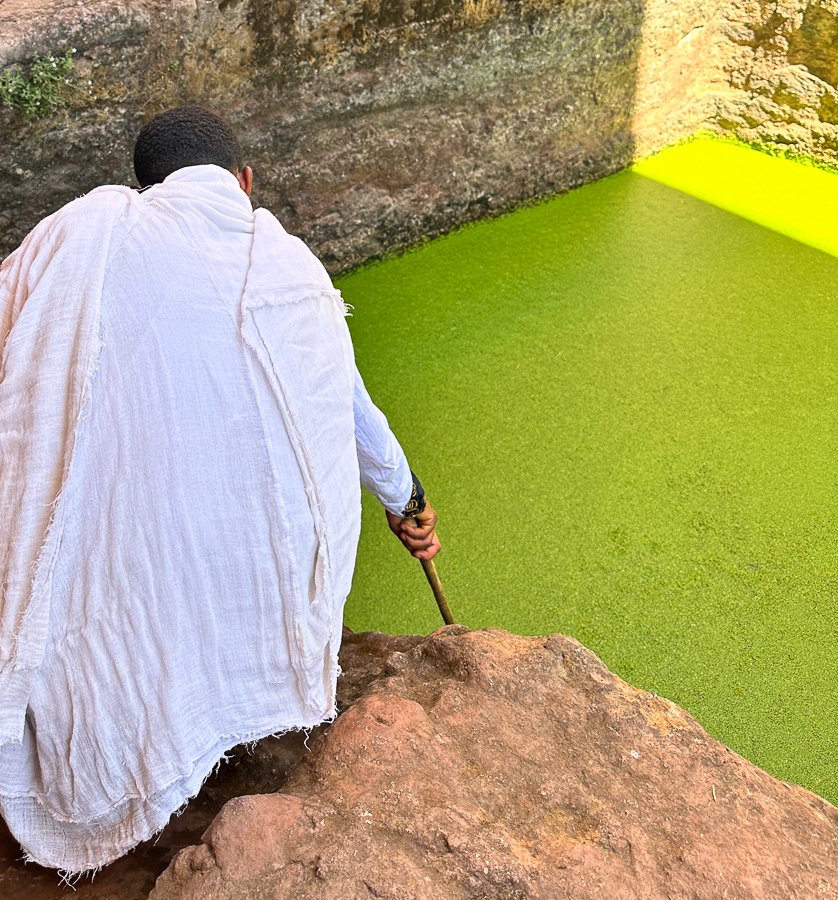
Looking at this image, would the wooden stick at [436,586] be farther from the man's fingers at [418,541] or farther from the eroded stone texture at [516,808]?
the eroded stone texture at [516,808]

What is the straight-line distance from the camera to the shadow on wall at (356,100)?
288 cm

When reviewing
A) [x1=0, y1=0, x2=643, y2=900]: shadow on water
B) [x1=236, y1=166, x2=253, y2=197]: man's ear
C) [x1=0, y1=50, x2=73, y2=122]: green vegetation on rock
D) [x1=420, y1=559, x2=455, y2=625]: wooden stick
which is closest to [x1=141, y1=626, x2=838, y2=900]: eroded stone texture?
[x1=420, y1=559, x2=455, y2=625]: wooden stick

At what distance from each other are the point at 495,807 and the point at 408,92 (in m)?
3.14

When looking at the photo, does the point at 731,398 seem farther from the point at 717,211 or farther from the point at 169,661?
the point at 169,661

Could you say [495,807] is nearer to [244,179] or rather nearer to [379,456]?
[379,456]

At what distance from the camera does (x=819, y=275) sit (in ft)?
12.9

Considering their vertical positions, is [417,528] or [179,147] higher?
[179,147]

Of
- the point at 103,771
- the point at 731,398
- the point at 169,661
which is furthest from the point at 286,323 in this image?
the point at 731,398

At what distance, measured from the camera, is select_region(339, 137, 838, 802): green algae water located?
2494mm

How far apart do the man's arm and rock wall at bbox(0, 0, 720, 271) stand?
5.91ft

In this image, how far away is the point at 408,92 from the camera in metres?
3.73

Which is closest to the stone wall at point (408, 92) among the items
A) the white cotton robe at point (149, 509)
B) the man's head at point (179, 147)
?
the man's head at point (179, 147)

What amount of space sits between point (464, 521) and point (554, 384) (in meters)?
0.77

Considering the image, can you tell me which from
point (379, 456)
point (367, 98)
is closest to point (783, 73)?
point (367, 98)
